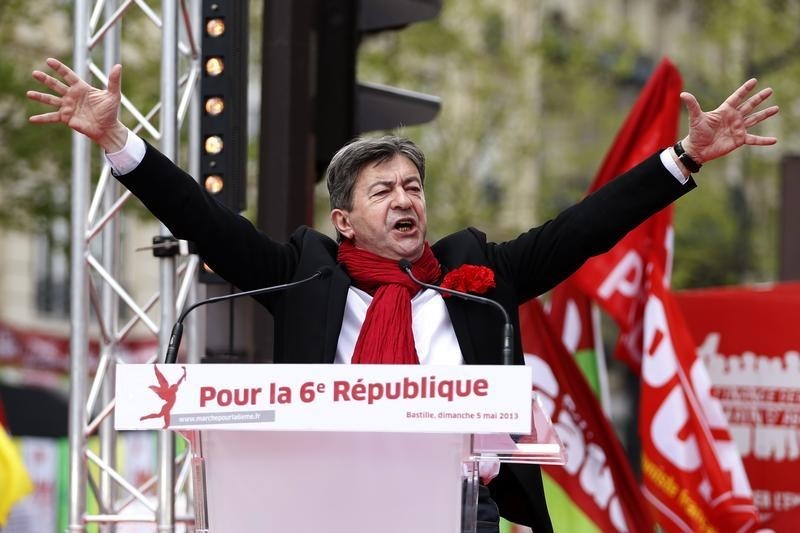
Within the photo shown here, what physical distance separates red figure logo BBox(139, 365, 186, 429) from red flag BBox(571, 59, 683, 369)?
3833 mm

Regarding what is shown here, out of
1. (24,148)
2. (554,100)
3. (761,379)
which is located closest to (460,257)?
(761,379)

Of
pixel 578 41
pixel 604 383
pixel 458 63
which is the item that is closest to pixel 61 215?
pixel 458 63

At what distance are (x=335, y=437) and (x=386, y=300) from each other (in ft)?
2.74

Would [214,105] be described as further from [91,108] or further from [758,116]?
[758,116]

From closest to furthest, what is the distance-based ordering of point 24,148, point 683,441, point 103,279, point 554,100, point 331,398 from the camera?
point 331,398 < point 103,279 < point 683,441 < point 24,148 < point 554,100

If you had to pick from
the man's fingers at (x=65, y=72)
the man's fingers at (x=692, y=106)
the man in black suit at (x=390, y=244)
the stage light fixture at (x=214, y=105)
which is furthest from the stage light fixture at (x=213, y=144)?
the man's fingers at (x=692, y=106)

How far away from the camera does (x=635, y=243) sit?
6953 mm

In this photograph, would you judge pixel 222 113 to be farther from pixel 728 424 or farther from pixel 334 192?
pixel 728 424

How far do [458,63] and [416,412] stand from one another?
18445mm

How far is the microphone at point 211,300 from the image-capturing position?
3.71 metres

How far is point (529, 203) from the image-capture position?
25766 mm

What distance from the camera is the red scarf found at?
13.0ft

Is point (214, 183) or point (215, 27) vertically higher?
point (215, 27)

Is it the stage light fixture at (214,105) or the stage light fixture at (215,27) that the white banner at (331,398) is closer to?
the stage light fixture at (214,105)
